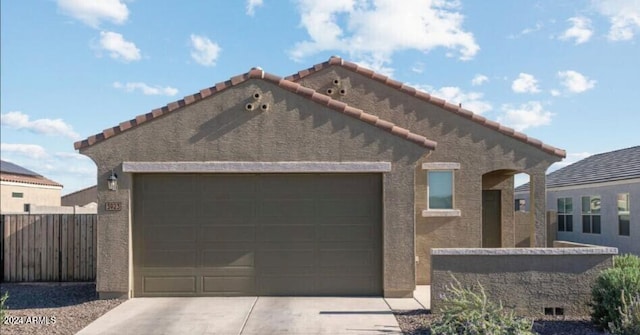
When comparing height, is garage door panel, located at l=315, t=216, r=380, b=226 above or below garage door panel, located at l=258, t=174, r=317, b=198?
below

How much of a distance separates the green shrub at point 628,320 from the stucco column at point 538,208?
451cm

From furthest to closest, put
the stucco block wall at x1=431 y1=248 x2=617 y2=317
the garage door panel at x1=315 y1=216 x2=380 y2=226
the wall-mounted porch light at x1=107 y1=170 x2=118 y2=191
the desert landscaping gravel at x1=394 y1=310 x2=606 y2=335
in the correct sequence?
the garage door panel at x1=315 y1=216 x2=380 y2=226 < the wall-mounted porch light at x1=107 y1=170 x2=118 y2=191 < the stucco block wall at x1=431 y1=248 x2=617 y2=317 < the desert landscaping gravel at x1=394 y1=310 x2=606 y2=335

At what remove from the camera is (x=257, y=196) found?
403 inches

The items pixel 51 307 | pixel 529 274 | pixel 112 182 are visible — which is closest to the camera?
pixel 529 274

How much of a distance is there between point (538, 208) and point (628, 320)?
5.19m

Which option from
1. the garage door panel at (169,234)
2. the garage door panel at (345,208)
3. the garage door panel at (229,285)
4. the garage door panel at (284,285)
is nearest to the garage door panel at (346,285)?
the garage door panel at (284,285)

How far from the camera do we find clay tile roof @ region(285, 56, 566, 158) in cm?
1170

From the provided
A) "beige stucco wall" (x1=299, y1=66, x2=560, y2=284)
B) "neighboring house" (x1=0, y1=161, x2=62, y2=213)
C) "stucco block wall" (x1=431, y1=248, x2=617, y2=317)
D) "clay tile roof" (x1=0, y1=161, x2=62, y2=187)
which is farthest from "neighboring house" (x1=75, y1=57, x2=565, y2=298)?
"clay tile roof" (x1=0, y1=161, x2=62, y2=187)

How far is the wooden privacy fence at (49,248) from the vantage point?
11820 millimetres

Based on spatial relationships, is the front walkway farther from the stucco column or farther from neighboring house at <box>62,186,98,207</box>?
neighboring house at <box>62,186,98,207</box>

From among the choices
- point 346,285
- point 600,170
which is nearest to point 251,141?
point 346,285

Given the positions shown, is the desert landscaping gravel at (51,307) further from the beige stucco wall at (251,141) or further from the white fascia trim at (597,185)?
the white fascia trim at (597,185)

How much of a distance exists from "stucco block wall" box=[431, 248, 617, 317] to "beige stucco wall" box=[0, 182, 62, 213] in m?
25.8

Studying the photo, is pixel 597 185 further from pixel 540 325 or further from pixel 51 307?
pixel 51 307
